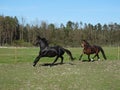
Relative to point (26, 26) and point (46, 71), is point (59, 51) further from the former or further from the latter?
point (26, 26)

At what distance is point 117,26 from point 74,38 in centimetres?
2405

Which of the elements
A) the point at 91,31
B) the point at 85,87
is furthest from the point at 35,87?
the point at 91,31

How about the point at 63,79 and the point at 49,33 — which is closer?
the point at 63,79

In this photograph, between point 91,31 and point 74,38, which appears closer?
point 74,38

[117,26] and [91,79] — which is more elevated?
[117,26]

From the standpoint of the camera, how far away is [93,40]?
119375 mm

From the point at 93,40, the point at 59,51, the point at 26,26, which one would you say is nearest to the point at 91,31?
the point at 93,40

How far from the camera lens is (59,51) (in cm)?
2212

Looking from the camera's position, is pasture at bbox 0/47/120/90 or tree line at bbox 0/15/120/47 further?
tree line at bbox 0/15/120/47

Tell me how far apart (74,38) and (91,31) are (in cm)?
1243

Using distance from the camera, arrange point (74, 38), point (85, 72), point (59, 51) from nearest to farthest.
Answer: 1. point (85, 72)
2. point (59, 51)
3. point (74, 38)

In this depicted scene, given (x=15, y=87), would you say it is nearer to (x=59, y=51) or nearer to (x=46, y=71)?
(x=46, y=71)

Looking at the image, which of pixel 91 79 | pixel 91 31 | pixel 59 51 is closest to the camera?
pixel 91 79

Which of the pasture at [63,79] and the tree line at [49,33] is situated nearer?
the pasture at [63,79]
